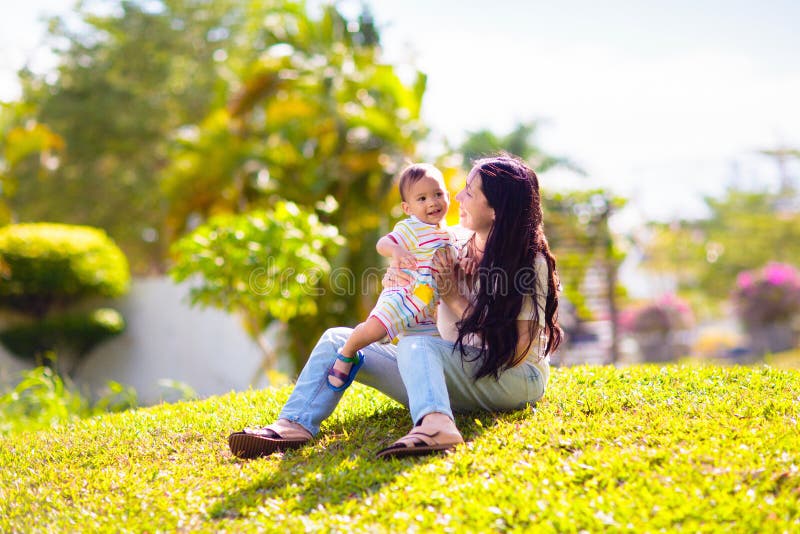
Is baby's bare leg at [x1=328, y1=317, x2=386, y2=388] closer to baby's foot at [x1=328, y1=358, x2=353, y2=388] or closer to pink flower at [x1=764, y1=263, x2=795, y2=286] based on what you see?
baby's foot at [x1=328, y1=358, x2=353, y2=388]

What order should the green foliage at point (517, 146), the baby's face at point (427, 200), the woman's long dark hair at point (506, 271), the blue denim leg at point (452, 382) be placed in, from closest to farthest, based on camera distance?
the blue denim leg at point (452, 382)
the woman's long dark hair at point (506, 271)
the baby's face at point (427, 200)
the green foliage at point (517, 146)

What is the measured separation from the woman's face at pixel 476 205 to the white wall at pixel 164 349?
24.4 feet

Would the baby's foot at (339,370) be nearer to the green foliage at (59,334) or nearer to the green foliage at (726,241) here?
the green foliage at (59,334)

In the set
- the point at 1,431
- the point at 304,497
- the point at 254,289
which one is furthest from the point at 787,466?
the point at 1,431

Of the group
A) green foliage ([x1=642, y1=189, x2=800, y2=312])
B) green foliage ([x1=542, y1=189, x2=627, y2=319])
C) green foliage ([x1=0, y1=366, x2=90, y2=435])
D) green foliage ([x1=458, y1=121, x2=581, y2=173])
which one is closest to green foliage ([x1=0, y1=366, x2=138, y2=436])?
green foliage ([x1=0, y1=366, x2=90, y2=435])

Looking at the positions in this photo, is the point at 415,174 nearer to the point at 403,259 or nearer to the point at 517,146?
the point at 403,259

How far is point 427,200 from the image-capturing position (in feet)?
12.7

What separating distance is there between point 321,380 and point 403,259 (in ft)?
2.34

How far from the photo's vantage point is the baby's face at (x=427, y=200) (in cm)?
387

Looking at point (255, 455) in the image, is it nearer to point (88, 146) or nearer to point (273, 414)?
point (273, 414)

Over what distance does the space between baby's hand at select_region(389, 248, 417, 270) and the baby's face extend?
0.70ft

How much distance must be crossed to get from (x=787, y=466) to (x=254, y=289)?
4.87 meters

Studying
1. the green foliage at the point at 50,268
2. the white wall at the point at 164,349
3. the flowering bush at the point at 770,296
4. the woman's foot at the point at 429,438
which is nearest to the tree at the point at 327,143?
the white wall at the point at 164,349

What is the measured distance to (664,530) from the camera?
272cm
